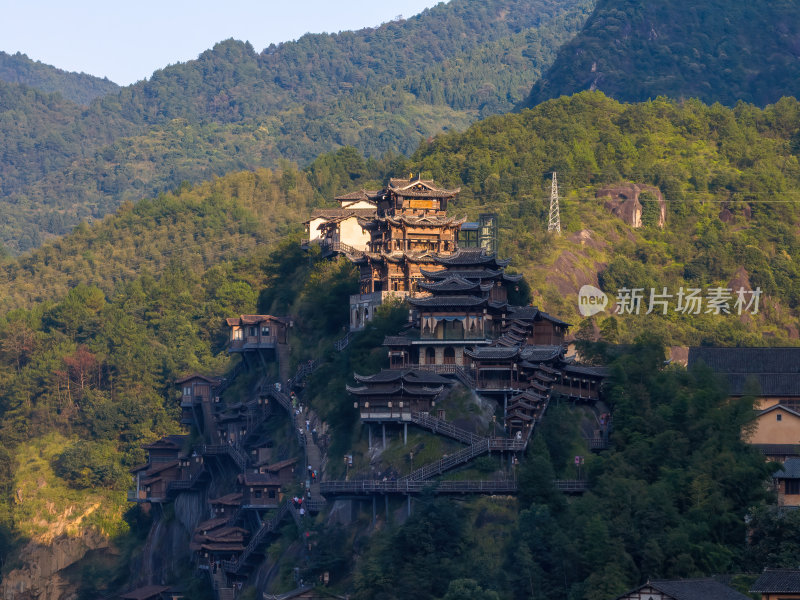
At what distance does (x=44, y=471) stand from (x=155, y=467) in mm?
26427

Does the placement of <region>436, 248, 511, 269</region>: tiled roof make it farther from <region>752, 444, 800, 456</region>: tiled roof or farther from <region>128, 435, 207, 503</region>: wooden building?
<region>128, 435, 207, 503</region>: wooden building

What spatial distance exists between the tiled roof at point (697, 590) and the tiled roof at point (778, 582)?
0.82m

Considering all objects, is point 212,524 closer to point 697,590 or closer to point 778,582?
point 697,590

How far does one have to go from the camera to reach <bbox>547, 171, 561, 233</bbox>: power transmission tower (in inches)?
5094

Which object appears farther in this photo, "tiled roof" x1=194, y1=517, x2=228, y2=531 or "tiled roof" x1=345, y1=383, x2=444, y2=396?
"tiled roof" x1=194, y1=517, x2=228, y2=531

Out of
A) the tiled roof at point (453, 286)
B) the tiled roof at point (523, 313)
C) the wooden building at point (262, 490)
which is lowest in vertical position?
the wooden building at point (262, 490)

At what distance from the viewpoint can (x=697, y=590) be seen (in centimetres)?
5300

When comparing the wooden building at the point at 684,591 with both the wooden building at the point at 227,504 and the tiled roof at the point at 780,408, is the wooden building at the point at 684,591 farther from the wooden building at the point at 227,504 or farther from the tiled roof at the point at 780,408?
the wooden building at the point at 227,504

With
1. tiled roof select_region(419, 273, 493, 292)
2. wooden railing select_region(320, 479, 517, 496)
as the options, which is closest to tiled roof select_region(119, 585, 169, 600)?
wooden railing select_region(320, 479, 517, 496)

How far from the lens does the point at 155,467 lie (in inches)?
4003

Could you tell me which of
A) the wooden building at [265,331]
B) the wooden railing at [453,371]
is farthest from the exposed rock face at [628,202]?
the wooden railing at [453,371]

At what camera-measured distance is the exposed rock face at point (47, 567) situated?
114 metres

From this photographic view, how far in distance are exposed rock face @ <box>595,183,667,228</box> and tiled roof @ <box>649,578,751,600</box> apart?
85713mm

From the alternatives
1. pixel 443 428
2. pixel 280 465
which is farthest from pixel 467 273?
pixel 280 465
